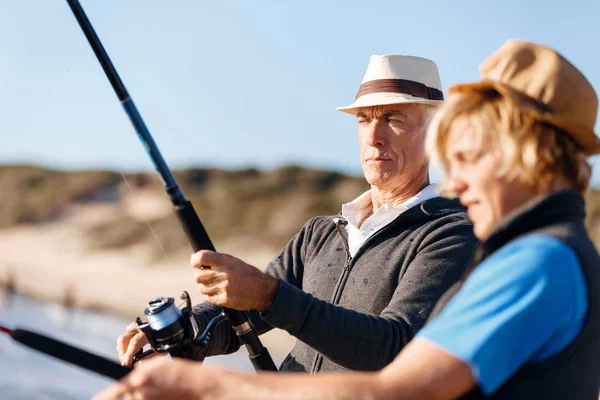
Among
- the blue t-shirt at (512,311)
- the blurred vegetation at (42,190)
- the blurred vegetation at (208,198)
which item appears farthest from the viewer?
Result: the blurred vegetation at (42,190)

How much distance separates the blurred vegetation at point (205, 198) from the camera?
1748 cm

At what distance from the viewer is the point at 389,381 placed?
40.1 inches

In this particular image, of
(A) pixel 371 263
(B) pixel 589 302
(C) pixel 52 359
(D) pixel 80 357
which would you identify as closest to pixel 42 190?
(C) pixel 52 359

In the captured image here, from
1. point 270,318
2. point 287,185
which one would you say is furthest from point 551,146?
point 287,185

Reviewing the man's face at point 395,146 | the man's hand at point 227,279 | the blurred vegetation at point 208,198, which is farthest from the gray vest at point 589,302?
the blurred vegetation at point 208,198

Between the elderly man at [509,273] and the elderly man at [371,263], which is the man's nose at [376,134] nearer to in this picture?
the elderly man at [371,263]

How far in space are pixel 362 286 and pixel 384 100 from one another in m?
0.59

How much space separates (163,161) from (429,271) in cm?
74

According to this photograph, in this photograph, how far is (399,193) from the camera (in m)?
2.60

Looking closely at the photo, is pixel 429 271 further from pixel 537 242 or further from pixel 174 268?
pixel 174 268

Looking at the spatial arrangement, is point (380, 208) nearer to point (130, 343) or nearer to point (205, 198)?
point (130, 343)

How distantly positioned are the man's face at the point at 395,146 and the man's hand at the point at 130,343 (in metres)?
0.85

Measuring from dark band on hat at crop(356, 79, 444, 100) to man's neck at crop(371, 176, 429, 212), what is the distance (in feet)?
0.87

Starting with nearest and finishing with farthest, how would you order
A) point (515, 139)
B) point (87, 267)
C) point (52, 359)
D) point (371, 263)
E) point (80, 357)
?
point (515, 139) < point (80, 357) < point (371, 263) < point (52, 359) < point (87, 267)
